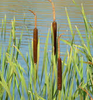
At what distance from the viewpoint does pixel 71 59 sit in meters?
2.98

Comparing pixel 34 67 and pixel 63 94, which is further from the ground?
pixel 34 67

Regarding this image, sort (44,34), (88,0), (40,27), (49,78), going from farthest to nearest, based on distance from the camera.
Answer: (88,0) → (40,27) → (44,34) → (49,78)

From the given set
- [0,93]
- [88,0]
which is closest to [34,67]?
[0,93]

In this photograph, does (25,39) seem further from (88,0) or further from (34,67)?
(88,0)

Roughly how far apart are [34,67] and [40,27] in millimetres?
10133

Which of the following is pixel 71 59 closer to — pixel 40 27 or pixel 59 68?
pixel 59 68

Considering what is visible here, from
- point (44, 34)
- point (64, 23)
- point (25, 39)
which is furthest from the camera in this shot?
point (64, 23)

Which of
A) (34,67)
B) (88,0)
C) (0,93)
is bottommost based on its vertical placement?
(0,93)

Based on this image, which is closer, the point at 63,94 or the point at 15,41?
the point at 63,94

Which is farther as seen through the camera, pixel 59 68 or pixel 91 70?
pixel 91 70

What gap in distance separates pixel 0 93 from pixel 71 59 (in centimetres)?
67

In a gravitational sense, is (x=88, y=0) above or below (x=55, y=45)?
above

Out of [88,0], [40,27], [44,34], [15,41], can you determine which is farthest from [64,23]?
[88,0]

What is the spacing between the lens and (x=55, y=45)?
264 centimetres
